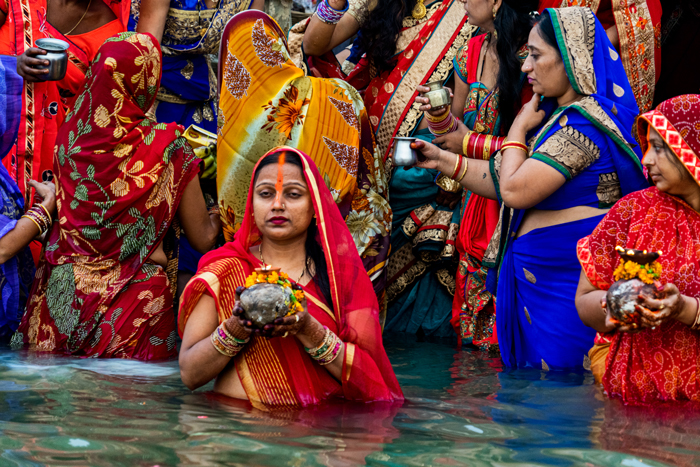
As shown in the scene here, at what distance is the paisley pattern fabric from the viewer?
4.40 m

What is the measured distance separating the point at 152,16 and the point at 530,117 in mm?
2450

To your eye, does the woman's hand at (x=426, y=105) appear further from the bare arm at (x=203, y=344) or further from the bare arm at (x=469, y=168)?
the bare arm at (x=203, y=344)

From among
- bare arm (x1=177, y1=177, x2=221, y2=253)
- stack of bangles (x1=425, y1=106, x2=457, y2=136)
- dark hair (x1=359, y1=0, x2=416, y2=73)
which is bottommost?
bare arm (x1=177, y1=177, x2=221, y2=253)

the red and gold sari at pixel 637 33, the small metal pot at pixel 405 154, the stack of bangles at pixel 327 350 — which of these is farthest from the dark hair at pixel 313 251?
the red and gold sari at pixel 637 33

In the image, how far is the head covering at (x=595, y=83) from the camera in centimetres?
377

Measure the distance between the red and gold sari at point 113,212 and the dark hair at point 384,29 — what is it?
4.80ft

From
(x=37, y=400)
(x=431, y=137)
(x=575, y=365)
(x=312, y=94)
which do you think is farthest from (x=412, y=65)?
(x=37, y=400)

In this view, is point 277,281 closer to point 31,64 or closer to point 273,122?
point 273,122

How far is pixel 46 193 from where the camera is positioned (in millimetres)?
4262

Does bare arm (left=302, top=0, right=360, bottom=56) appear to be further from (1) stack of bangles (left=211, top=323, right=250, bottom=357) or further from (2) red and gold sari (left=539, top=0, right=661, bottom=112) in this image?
(1) stack of bangles (left=211, top=323, right=250, bottom=357)

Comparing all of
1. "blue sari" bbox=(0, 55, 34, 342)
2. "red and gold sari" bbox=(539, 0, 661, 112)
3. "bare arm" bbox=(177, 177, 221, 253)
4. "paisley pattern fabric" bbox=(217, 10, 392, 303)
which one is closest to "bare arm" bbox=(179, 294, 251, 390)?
"bare arm" bbox=(177, 177, 221, 253)

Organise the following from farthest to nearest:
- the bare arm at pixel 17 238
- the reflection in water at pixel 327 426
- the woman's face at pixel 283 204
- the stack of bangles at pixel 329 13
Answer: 1. the stack of bangles at pixel 329 13
2. the bare arm at pixel 17 238
3. the woman's face at pixel 283 204
4. the reflection in water at pixel 327 426

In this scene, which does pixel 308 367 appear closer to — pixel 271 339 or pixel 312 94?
pixel 271 339

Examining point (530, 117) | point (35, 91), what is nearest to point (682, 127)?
point (530, 117)
